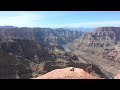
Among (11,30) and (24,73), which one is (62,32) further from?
(24,73)

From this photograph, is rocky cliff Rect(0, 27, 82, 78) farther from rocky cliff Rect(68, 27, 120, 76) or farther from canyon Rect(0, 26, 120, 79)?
rocky cliff Rect(68, 27, 120, 76)

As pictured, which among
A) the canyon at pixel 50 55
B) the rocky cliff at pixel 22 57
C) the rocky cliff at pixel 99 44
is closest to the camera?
the rocky cliff at pixel 22 57

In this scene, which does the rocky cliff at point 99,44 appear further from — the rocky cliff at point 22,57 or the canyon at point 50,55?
the rocky cliff at point 22,57

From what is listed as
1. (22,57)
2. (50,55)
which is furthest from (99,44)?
(22,57)

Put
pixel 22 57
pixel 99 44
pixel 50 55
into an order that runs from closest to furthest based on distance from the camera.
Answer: pixel 22 57 < pixel 50 55 < pixel 99 44

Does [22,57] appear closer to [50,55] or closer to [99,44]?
[50,55]

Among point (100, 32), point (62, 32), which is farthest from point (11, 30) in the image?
point (62, 32)

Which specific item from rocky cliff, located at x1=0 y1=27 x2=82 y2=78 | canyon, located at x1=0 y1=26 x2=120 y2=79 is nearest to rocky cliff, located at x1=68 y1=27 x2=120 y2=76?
canyon, located at x1=0 y1=26 x2=120 y2=79

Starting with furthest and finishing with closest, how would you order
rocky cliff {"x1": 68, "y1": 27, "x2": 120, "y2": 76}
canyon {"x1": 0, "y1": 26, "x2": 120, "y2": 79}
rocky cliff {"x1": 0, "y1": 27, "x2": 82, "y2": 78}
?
rocky cliff {"x1": 68, "y1": 27, "x2": 120, "y2": 76} → canyon {"x1": 0, "y1": 26, "x2": 120, "y2": 79} → rocky cliff {"x1": 0, "y1": 27, "x2": 82, "y2": 78}

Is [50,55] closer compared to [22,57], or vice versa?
[22,57]

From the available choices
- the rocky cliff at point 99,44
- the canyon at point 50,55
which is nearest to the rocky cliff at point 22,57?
the canyon at point 50,55
